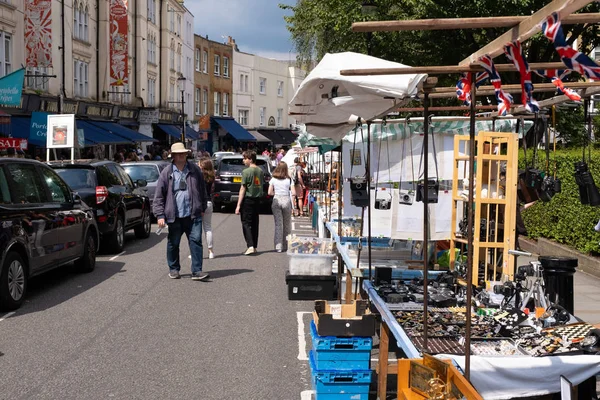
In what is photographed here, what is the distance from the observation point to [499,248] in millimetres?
8758

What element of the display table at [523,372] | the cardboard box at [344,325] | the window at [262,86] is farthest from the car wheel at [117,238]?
the window at [262,86]

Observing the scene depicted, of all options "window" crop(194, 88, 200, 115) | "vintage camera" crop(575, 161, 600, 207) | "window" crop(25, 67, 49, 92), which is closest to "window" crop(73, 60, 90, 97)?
"window" crop(25, 67, 49, 92)

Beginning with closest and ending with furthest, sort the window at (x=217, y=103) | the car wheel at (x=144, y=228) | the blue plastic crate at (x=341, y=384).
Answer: the blue plastic crate at (x=341, y=384) → the car wheel at (x=144, y=228) → the window at (x=217, y=103)

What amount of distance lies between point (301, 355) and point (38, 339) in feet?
9.05

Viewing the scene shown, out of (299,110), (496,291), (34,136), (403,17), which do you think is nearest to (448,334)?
(496,291)

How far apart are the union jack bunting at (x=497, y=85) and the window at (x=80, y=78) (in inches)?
1174

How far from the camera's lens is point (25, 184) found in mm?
9367

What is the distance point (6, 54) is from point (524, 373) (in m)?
23.7

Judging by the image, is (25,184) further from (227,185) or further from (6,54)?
(6,54)

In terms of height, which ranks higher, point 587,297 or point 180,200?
point 180,200

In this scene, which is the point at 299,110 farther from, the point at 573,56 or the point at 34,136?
the point at 34,136

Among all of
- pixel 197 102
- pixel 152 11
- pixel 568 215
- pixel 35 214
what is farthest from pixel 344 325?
pixel 197 102

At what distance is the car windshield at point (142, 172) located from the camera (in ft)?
65.2

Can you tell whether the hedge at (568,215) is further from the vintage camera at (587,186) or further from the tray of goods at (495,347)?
the tray of goods at (495,347)
